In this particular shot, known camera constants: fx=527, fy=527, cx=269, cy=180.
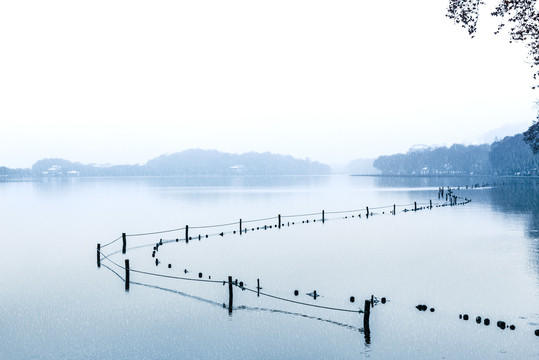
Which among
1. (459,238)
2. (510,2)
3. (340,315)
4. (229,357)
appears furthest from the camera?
(459,238)

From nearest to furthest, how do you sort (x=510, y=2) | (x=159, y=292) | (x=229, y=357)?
(x=510, y=2) → (x=229, y=357) → (x=159, y=292)

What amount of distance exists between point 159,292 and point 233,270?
6989mm

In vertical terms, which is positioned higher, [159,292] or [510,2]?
[510,2]

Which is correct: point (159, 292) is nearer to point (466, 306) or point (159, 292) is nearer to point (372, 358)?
point (372, 358)

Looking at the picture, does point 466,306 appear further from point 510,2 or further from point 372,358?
point 510,2

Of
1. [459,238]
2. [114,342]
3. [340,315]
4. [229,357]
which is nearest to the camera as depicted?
[229,357]

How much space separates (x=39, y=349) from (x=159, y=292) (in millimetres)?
8780

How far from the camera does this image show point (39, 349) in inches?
784

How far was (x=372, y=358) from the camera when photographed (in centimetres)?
1853

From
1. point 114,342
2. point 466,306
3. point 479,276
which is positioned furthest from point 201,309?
point 479,276

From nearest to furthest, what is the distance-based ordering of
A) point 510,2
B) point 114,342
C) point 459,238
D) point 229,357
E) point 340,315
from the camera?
point 510,2 → point 229,357 → point 114,342 → point 340,315 → point 459,238

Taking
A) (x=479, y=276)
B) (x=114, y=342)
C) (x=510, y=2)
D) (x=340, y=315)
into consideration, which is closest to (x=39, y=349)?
(x=114, y=342)

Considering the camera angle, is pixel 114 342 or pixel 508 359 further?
pixel 114 342

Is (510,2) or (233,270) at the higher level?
(510,2)
